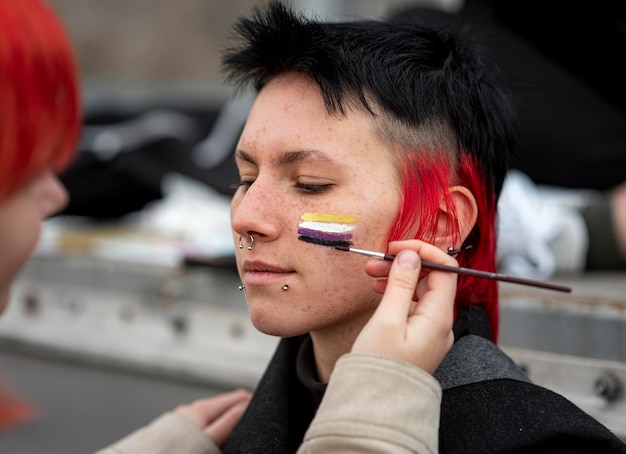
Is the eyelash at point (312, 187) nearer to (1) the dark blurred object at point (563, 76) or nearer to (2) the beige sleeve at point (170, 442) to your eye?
(2) the beige sleeve at point (170, 442)

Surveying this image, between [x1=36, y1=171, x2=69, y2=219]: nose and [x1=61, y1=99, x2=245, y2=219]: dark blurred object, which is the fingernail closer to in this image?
[x1=36, y1=171, x2=69, y2=219]: nose

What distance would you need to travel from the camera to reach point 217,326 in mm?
2393

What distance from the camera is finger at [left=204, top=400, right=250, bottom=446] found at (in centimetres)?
177

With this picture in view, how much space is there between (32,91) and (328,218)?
53 centimetres

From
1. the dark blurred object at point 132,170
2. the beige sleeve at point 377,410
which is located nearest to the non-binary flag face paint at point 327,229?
the beige sleeve at point 377,410

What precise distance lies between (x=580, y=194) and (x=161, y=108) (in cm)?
238

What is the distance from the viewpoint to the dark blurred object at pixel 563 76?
3131mm

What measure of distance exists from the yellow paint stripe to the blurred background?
46cm

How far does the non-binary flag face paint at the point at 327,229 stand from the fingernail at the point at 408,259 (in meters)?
0.15

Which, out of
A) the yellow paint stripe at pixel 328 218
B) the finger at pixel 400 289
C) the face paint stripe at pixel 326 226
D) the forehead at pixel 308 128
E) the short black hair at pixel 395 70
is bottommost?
the finger at pixel 400 289

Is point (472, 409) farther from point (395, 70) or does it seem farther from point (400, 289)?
point (395, 70)

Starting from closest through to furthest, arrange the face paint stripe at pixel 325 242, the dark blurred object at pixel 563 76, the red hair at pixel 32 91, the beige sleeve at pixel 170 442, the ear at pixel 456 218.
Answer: the red hair at pixel 32 91 < the face paint stripe at pixel 325 242 < the ear at pixel 456 218 < the beige sleeve at pixel 170 442 < the dark blurred object at pixel 563 76

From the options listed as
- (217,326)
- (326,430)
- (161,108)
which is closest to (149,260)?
(217,326)

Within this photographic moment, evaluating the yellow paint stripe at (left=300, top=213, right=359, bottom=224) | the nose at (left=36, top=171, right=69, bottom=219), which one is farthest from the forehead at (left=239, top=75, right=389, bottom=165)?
the nose at (left=36, top=171, right=69, bottom=219)
